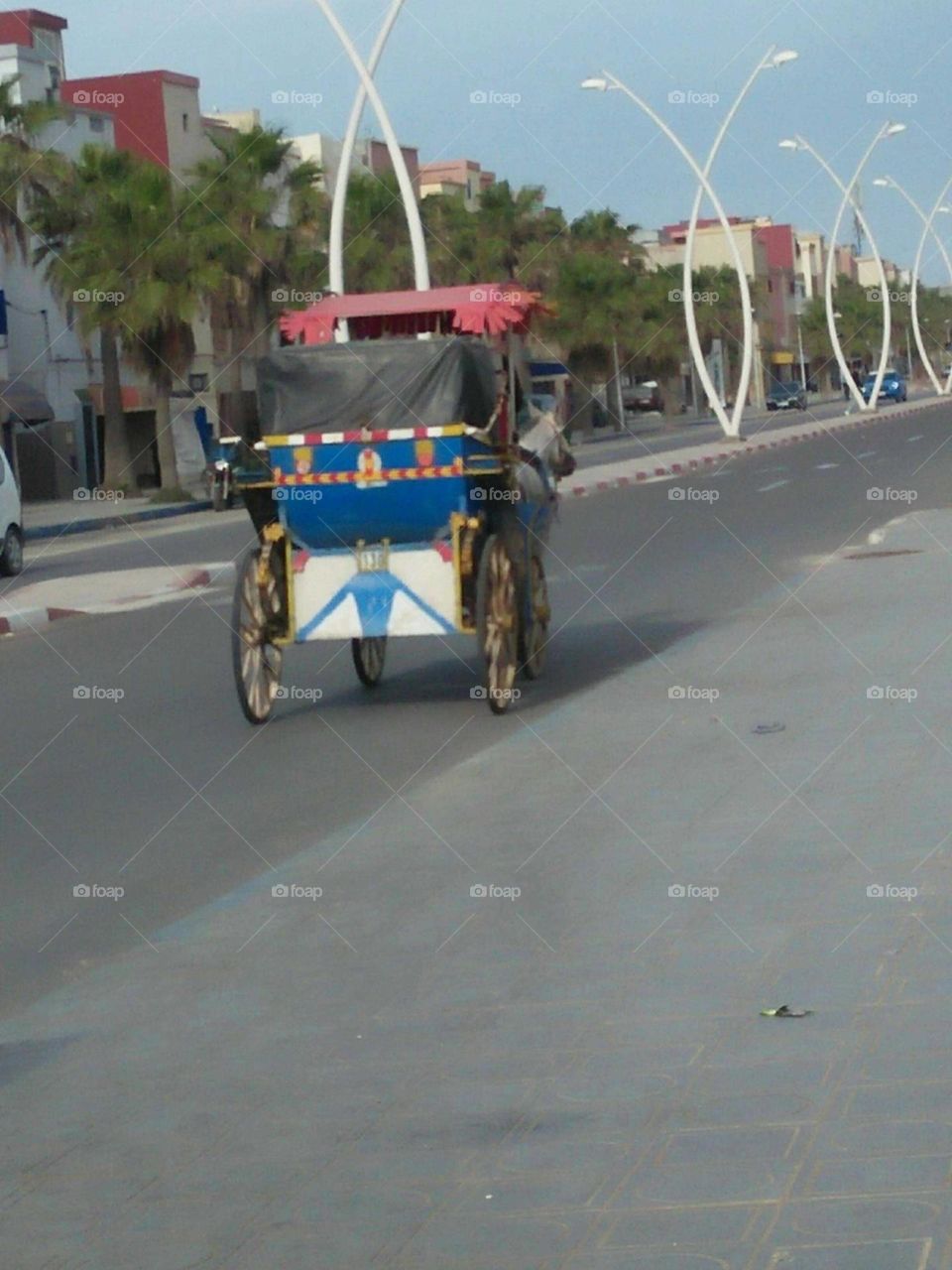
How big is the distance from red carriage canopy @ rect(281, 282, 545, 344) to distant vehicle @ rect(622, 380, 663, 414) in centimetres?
8404

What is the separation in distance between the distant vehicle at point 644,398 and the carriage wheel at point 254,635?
86.7 metres

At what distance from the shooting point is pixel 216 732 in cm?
1161

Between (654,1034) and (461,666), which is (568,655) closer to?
(461,666)

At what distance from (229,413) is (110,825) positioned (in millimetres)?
54685

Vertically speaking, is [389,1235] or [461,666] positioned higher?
[389,1235]

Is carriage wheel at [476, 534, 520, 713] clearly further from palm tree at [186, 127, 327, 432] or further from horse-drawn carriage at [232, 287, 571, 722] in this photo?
palm tree at [186, 127, 327, 432]

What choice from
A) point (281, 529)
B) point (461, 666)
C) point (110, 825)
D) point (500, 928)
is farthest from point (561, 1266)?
point (461, 666)

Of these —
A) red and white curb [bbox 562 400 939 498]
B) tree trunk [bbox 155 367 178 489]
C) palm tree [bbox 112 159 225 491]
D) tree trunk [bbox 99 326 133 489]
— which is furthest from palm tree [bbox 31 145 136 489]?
red and white curb [bbox 562 400 939 498]

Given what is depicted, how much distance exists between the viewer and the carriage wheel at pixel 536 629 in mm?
12852

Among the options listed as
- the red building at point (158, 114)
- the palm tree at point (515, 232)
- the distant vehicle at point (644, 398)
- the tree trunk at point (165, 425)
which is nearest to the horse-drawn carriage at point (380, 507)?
the tree trunk at point (165, 425)

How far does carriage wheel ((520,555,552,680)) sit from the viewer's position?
12852 mm

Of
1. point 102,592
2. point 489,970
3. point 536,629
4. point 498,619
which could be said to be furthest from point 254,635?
point 102,592

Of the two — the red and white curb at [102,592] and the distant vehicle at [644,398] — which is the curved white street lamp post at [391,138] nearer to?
the red and white curb at [102,592]

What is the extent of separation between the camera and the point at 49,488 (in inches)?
2210
